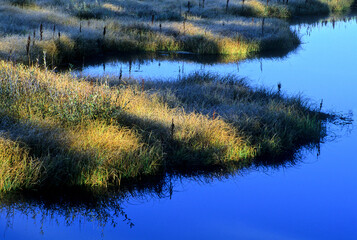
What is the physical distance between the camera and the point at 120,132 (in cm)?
699

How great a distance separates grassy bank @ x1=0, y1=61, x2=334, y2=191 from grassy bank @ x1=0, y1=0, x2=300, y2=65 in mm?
5439

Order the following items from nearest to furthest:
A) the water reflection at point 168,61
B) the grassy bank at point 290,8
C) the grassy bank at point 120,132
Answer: the grassy bank at point 120,132, the water reflection at point 168,61, the grassy bank at point 290,8

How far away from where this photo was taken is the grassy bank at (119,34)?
14.2 metres

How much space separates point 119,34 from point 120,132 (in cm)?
1017

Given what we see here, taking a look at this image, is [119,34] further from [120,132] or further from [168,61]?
[120,132]

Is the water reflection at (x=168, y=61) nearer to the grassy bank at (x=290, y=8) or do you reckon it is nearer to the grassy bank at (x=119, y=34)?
the grassy bank at (x=119, y=34)

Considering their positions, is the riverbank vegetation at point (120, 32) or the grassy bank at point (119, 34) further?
the grassy bank at point (119, 34)

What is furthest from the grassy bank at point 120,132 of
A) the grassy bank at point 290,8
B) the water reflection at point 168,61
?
the grassy bank at point 290,8

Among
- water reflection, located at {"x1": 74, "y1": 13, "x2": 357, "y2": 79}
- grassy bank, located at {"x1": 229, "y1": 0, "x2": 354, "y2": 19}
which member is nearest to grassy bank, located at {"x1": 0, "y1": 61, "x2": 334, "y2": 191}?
water reflection, located at {"x1": 74, "y1": 13, "x2": 357, "y2": 79}

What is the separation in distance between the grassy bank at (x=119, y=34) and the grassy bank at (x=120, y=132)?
5.44 m

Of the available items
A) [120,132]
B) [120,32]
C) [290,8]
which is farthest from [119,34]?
[290,8]

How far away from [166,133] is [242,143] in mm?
1184

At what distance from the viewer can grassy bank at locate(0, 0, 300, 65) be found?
1424 centimetres

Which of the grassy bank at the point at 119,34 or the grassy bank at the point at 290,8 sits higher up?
the grassy bank at the point at 290,8
